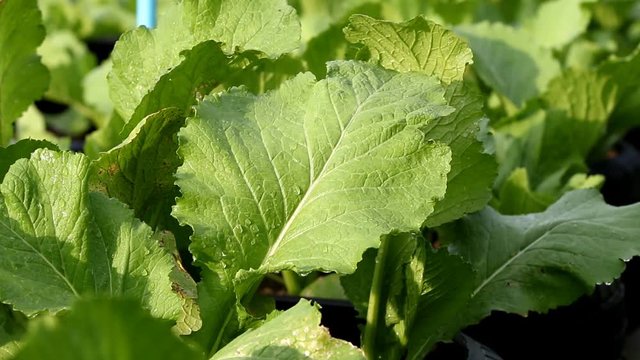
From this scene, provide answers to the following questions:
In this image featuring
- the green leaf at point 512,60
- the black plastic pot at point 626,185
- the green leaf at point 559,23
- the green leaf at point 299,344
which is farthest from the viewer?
the green leaf at point 559,23

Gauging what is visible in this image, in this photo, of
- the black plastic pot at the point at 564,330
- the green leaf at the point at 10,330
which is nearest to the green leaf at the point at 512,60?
the black plastic pot at the point at 564,330

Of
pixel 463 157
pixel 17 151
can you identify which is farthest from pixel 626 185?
pixel 17 151

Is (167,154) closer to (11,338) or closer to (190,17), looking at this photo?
(190,17)

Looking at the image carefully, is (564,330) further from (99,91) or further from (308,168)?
(99,91)

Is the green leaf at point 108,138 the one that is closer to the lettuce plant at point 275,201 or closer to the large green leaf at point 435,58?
the lettuce plant at point 275,201

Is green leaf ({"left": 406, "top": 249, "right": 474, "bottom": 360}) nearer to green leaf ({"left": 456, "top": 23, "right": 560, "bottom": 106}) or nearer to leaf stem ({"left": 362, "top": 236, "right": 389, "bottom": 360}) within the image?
leaf stem ({"left": 362, "top": 236, "right": 389, "bottom": 360})
